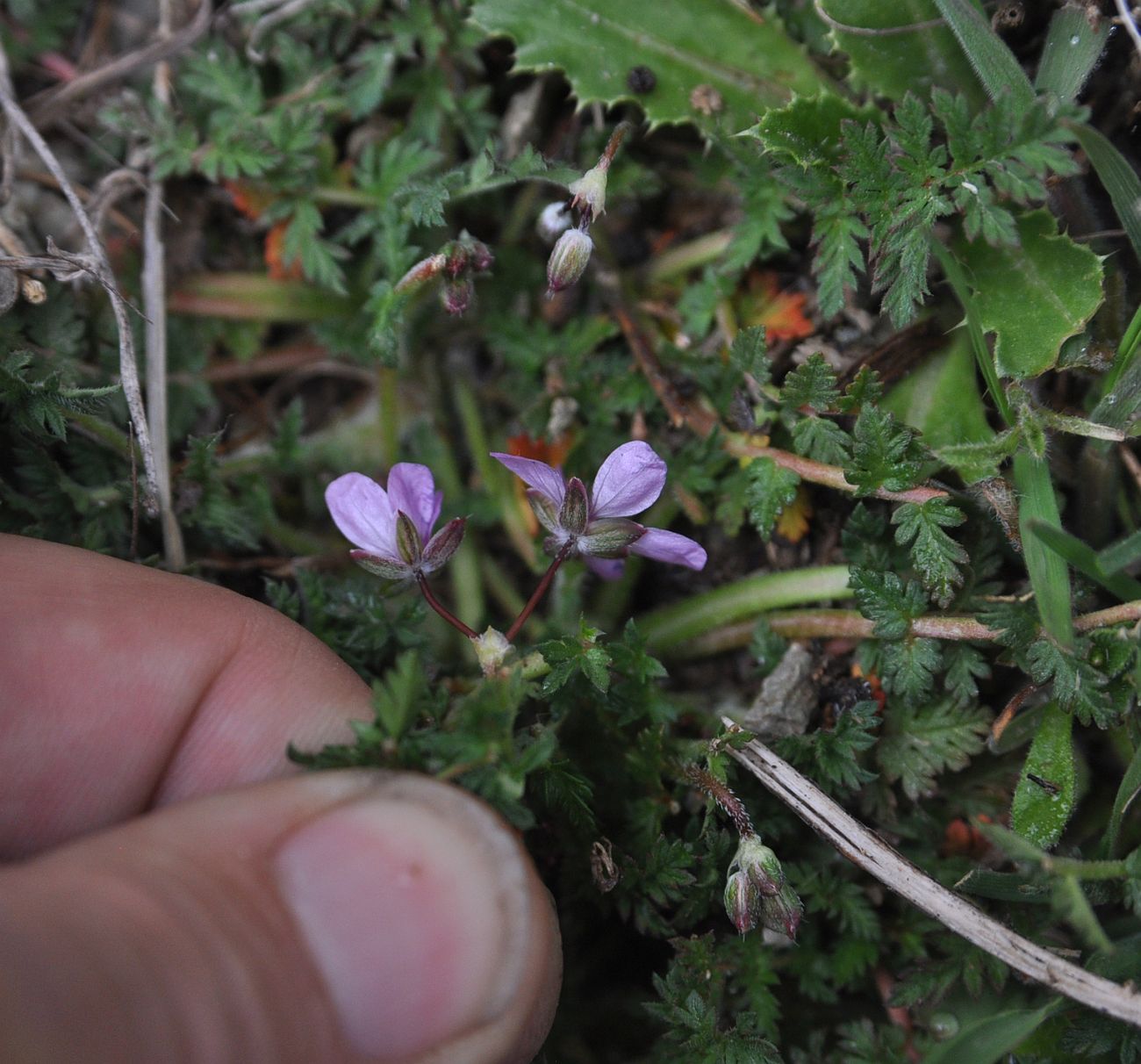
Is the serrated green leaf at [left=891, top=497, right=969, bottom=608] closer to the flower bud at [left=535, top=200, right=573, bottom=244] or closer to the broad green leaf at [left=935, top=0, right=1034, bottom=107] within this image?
the broad green leaf at [left=935, top=0, right=1034, bottom=107]

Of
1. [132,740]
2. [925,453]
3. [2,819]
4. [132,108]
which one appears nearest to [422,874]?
[132,740]

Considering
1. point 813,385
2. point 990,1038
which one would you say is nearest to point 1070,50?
point 813,385

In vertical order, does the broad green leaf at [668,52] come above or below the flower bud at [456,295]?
above

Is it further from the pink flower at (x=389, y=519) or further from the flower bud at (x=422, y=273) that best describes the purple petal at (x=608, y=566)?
the flower bud at (x=422, y=273)

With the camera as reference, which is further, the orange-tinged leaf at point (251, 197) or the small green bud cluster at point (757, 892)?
the orange-tinged leaf at point (251, 197)

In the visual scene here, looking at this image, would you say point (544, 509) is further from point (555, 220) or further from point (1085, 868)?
point (1085, 868)

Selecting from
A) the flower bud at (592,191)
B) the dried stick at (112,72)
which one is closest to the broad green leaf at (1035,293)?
the flower bud at (592,191)

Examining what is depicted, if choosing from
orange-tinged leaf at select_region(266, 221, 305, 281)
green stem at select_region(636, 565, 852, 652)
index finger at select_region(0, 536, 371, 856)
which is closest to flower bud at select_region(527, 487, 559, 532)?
green stem at select_region(636, 565, 852, 652)
